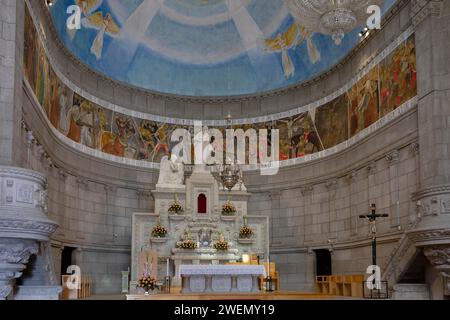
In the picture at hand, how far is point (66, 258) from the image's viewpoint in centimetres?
2391

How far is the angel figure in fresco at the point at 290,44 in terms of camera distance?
2702cm

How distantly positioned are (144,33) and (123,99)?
321 centimetres

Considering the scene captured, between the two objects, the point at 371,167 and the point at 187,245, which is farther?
the point at 187,245

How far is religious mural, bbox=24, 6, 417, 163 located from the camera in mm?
19609

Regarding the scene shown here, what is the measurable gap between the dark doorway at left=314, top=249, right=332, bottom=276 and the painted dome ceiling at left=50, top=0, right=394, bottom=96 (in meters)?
7.62

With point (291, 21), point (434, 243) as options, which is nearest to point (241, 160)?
point (291, 21)

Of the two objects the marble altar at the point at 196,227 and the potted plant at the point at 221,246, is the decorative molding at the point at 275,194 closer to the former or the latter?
the marble altar at the point at 196,227

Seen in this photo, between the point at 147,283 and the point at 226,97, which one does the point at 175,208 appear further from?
the point at 147,283

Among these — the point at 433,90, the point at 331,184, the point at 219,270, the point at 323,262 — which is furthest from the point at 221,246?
the point at 433,90

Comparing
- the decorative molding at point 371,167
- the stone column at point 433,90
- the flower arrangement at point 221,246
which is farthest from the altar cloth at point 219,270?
the decorative molding at point 371,167

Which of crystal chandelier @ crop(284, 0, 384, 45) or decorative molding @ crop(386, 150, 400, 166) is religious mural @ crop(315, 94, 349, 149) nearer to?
decorative molding @ crop(386, 150, 400, 166)

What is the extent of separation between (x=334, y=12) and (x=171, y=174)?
1334 cm

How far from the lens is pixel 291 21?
89.8 ft
